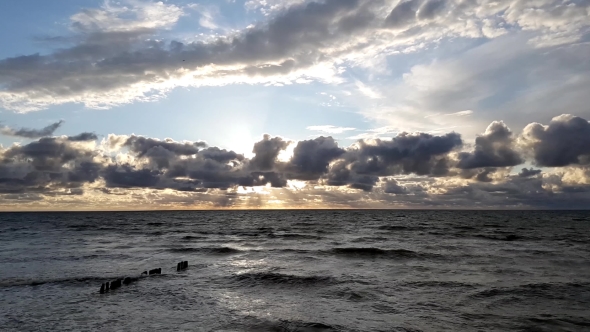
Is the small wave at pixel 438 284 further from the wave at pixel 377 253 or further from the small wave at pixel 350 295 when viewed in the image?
the wave at pixel 377 253

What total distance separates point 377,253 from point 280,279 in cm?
2173

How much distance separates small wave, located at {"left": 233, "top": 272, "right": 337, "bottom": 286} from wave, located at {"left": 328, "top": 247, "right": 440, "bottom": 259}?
16354mm

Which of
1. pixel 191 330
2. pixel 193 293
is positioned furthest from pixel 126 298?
pixel 191 330

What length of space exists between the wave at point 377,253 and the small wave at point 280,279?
16.4 m

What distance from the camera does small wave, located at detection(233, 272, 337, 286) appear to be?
30.8 metres

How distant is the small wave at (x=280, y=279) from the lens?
30.8 metres

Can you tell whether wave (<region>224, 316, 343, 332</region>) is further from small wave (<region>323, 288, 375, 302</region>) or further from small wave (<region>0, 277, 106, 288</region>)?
small wave (<region>0, 277, 106, 288</region>)

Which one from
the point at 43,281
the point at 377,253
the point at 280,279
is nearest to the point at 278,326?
the point at 280,279

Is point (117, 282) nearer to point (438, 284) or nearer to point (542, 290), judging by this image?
point (438, 284)

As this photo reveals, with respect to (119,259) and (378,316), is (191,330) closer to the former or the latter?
(378,316)

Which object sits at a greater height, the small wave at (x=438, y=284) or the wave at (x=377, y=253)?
the small wave at (x=438, y=284)

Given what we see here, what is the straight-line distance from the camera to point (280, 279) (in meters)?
32.3

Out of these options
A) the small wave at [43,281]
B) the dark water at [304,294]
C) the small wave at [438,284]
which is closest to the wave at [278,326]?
the dark water at [304,294]

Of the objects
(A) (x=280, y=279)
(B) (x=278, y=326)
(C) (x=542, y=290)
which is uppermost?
(B) (x=278, y=326)
